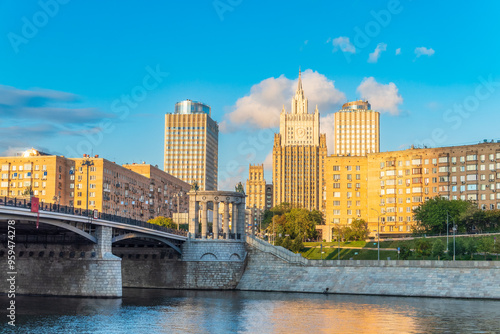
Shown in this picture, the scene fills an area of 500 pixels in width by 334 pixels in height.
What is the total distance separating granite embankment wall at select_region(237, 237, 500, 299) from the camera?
308 feet

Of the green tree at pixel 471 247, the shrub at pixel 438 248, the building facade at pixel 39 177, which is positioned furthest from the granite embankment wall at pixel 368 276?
the building facade at pixel 39 177

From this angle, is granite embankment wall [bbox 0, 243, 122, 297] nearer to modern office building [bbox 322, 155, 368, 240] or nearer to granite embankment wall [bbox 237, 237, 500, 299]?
granite embankment wall [bbox 237, 237, 500, 299]

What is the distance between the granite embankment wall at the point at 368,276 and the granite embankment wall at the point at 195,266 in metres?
2.33

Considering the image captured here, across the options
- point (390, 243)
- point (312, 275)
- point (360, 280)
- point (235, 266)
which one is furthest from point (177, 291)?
point (390, 243)

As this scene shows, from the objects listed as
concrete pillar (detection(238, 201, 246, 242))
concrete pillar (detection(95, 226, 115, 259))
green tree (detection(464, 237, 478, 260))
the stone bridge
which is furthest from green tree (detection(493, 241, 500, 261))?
concrete pillar (detection(95, 226, 115, 259))

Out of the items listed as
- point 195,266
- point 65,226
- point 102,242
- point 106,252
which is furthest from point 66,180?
point 65,226

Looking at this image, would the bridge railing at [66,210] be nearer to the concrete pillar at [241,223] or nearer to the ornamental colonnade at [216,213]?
the ornamental colonnade at [216,213]

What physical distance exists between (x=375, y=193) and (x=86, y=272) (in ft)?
307

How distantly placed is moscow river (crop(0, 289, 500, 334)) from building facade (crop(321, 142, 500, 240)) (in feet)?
221

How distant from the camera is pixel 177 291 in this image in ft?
360

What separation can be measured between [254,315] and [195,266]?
39.9 meters

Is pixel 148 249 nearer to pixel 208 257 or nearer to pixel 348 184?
pixel 208 257

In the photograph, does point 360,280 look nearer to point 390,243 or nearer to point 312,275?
point 312,275

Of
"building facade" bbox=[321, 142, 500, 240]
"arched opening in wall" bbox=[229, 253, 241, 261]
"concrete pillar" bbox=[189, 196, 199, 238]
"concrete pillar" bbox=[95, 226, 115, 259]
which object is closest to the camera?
"concrete pillar" bbox=[95, 226, 115, 259]
